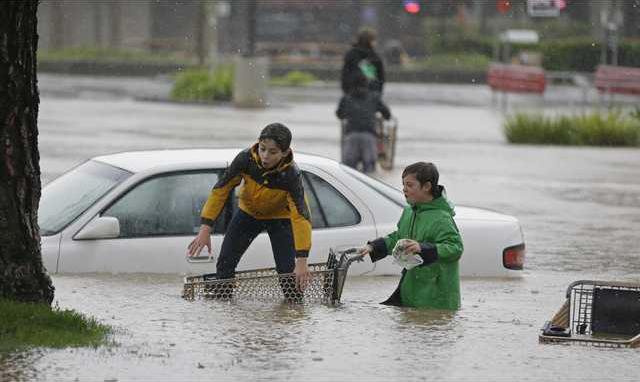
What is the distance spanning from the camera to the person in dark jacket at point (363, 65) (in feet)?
59.5

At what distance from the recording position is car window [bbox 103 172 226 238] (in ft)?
33.2

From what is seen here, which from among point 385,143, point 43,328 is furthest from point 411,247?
point 385,143

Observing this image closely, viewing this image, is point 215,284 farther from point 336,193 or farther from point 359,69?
point 359,69

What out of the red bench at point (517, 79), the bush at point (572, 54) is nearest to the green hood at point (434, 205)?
the red bench at point (517, 79)

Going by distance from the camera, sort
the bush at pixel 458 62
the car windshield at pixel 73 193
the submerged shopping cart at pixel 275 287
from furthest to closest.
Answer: the bush at pixel 458 62 < the car windshield at pixel 73 193 < the submerged shopping cart at pixel 275 287

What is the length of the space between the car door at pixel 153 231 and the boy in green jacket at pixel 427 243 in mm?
1901

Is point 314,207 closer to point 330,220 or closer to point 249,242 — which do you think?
point 330,220

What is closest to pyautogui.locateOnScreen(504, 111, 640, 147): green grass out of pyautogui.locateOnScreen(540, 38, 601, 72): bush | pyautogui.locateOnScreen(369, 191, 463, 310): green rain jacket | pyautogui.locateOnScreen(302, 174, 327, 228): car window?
pyautogui.locateOnScreen(302, 174, 327, 228): car window

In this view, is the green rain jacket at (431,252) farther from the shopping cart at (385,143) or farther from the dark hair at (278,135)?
the shopping cart at (385,143)

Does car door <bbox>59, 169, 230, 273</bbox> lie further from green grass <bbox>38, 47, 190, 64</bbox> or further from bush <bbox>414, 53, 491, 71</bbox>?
green grass <bbox>38, 47, 190, 64</bbox>

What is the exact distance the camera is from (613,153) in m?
24.3

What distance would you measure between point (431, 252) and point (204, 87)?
2779 cm

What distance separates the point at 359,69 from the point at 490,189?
2.37 meters

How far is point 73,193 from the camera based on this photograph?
34.1ft
